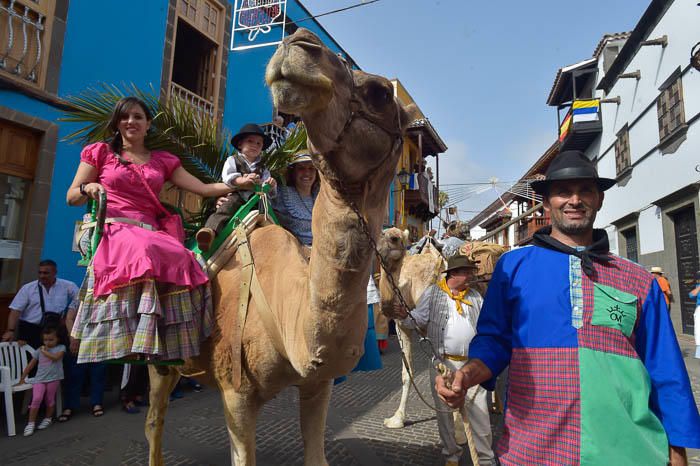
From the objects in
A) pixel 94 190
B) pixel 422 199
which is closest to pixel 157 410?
pixel 94 190

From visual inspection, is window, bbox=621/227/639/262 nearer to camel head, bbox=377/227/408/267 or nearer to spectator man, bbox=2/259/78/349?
camel head, bbox=377/227/408/267

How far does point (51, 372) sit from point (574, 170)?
6648mm

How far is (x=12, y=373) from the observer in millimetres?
5551

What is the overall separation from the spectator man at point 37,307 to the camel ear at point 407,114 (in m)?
6.23

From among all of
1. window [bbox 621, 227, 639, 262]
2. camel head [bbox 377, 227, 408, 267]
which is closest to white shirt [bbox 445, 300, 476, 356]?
camel head [bbox 377, 227, 408, 267]

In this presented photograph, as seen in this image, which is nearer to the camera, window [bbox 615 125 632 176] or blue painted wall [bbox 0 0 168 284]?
blue painted wall [bbox 0 0 168 284]

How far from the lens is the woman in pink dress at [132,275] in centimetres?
231

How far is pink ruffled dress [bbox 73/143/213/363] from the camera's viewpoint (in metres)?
2.30

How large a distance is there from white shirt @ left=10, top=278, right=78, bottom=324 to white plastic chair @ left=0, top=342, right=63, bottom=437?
43 cm

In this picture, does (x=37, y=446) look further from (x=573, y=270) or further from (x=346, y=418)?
(x=573, y=270)

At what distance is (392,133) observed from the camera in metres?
1.52

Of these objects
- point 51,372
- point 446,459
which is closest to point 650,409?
point 446,459

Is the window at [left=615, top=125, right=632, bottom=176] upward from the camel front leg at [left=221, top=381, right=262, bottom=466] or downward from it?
upward

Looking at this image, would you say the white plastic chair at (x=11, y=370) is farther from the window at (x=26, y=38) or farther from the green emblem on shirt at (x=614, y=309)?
the green emblem on shirt at (x=614, y=309)
